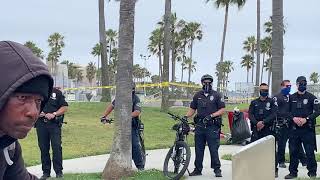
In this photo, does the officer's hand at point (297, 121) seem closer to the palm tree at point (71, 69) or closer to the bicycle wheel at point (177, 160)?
the bicycle wheel at point (177, 160)

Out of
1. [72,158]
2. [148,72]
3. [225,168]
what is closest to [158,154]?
[72,158]

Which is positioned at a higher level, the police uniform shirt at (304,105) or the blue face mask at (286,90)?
the blue face mask at (286,90)

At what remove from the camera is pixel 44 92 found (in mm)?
1817

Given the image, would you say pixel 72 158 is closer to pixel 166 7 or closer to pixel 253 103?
pixel 253 103

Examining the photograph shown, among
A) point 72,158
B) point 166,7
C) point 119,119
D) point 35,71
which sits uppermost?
point 166,7

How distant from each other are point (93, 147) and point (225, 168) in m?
5.30

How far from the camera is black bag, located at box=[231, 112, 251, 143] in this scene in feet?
48.5

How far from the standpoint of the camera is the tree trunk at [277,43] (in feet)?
48.7

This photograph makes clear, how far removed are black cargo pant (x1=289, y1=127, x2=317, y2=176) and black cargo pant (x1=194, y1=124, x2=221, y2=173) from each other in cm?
132

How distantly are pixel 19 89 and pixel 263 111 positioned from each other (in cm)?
952

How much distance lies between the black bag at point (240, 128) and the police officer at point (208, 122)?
373 cm

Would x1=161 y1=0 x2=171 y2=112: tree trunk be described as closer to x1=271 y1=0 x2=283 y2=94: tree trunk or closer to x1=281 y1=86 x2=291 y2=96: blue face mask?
x1=271 y1=0 x2=283 y2=94: tree trunk

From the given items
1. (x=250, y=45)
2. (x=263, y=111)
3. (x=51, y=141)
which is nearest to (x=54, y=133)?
(x=51, y=141)

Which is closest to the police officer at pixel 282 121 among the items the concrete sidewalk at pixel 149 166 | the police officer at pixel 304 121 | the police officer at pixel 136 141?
the police officer at pixel 304 121
